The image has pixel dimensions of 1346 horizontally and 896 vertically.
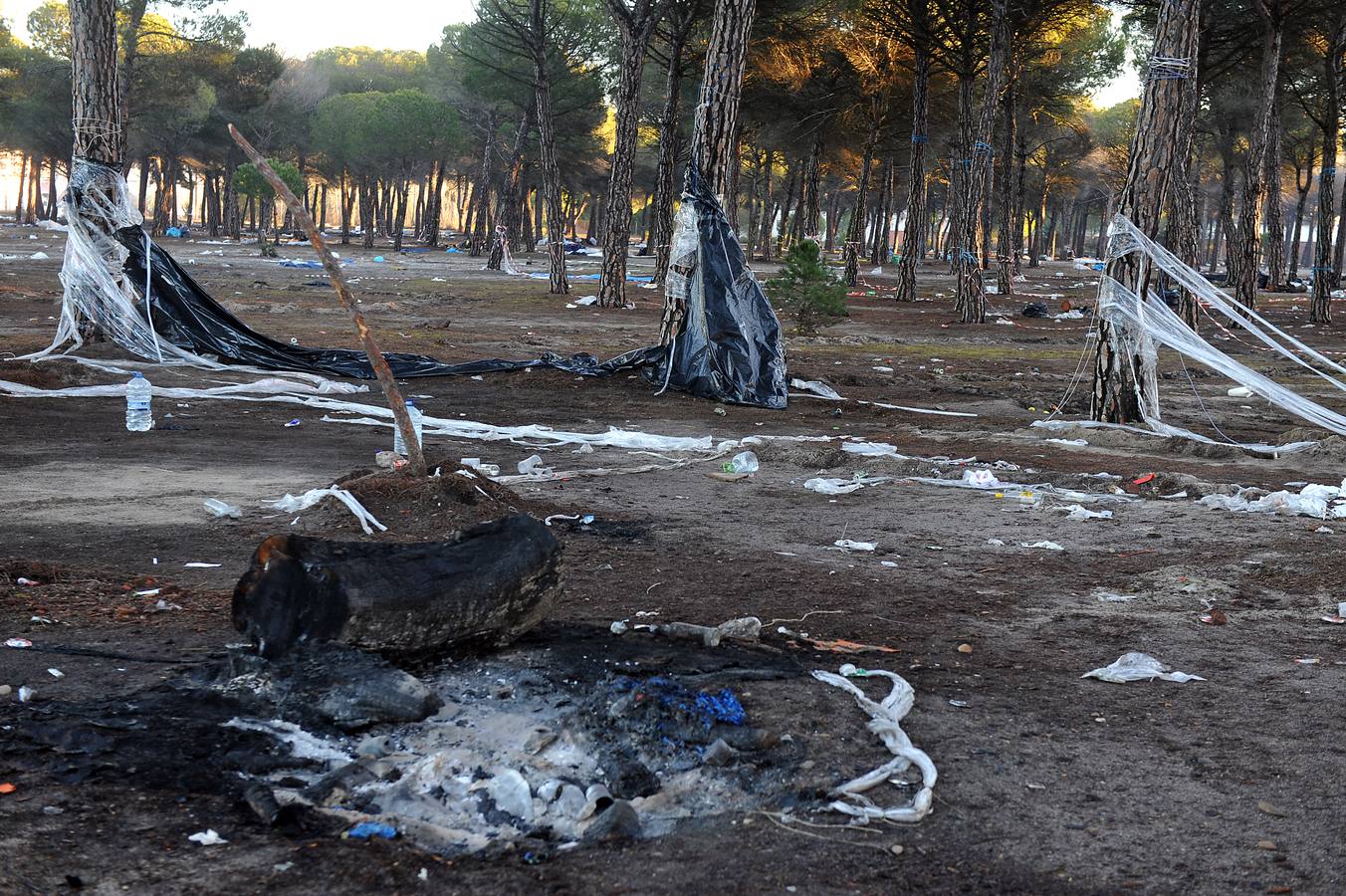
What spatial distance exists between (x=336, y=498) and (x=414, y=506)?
17.2 inches

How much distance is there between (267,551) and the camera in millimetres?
3811

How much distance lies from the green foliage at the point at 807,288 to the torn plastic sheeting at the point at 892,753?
40.8ft

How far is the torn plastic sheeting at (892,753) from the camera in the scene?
3.13 m

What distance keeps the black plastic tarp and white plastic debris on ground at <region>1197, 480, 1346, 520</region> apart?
5.00 meters

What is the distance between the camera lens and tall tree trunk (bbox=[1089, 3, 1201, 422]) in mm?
10297


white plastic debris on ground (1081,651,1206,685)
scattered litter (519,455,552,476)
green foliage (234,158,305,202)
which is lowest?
white plastic debris on ground (1081,651,1206,685)

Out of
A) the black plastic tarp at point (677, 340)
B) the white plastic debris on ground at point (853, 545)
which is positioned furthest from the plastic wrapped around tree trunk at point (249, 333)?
the white plastic debris on ground at point (853, 545)

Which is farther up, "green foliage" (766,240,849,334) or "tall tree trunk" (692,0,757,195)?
"tall tree trunk" (692,0,757,195)

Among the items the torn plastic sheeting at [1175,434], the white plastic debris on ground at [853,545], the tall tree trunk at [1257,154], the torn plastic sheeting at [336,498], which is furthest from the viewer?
the tall tree trunk at [1257,154]

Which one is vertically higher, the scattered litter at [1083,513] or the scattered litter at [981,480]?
the scattered litter at [981,480]

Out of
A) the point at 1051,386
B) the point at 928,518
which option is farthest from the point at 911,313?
the point at 928,518

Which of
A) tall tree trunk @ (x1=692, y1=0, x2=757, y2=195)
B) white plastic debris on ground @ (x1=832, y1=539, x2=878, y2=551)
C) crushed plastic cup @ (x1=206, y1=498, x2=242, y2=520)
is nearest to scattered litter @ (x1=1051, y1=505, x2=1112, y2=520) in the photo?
white plastic debris on ground @ (x1=832, y1=539, x2=878, y2=551)

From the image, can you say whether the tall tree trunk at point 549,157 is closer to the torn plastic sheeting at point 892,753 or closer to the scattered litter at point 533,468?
the scattered litter at point 533,468

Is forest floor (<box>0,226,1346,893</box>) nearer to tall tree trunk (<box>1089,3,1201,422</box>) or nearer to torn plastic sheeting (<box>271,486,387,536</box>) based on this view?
torn plastic sheeting (<box>271,486,387,536</box>)
